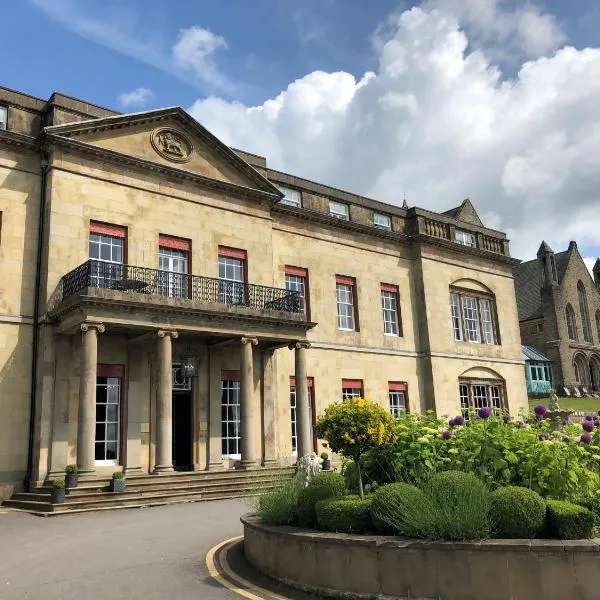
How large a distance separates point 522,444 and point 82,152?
51.9ft

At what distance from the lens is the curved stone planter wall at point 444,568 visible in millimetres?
6098

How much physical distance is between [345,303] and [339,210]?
419 cm

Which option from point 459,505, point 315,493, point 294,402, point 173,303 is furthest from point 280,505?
point 294,402

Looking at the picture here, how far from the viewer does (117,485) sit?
51.2 feet

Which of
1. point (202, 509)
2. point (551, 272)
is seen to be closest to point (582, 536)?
point (202, 509)

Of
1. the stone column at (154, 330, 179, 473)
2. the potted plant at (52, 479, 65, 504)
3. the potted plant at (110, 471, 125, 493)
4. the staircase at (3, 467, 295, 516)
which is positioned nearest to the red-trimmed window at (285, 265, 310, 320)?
the stone column at (154, 330, 179, 473)

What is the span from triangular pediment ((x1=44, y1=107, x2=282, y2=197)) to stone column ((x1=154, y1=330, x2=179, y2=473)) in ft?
21.1

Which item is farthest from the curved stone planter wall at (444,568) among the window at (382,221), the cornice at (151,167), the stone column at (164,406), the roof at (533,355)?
the roof at (533,355)

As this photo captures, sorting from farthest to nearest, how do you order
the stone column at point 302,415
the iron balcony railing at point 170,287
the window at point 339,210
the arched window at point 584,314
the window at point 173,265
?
1. the arched window at point 584,314
2. the window at point 339,210
3. the stone column at point 302,415
4. the window at point 173,265
5. the iron balcony railing at point 170,287

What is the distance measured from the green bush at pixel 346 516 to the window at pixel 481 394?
2134 centimetres

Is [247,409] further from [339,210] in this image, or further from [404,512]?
[404,512]

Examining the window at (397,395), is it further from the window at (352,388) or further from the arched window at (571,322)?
the arched window at (571,322)

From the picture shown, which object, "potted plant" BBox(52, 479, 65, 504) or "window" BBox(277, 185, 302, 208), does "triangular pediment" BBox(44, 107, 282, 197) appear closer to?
"window" BBox(277, 185, 302, 208)

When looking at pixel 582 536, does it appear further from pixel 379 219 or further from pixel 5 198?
pixel 379 219
